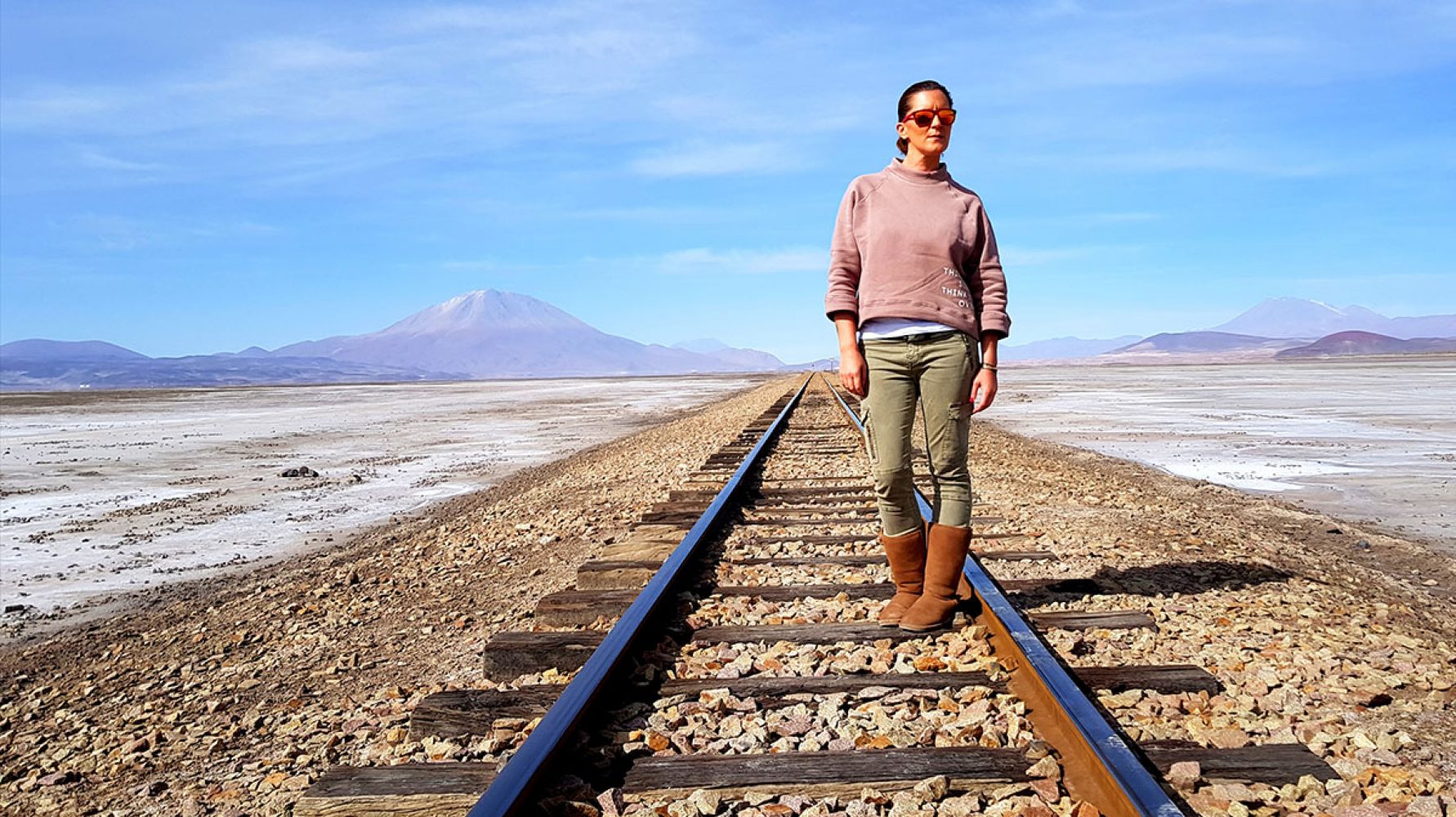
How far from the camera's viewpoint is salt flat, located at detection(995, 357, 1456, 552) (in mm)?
8234

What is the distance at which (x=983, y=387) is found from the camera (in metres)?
3.30

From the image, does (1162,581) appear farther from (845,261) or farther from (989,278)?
(845,261)

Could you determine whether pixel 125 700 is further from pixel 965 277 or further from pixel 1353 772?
pixel 1353 772

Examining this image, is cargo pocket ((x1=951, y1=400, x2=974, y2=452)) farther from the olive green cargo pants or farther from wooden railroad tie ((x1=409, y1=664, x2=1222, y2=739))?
wooden railroad tie ((x1=409, y1=664, x2=1222, y2=739))

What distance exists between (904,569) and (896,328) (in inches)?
35.5

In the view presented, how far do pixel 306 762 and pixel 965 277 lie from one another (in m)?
2.52

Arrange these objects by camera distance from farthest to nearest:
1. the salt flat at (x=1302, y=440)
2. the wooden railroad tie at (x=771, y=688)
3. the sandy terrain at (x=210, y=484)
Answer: the salt flat at (x=1302, y=440)
the sandy terrain at (x=210, y=484)
the wooden railroad tie at (x=771, y=688)

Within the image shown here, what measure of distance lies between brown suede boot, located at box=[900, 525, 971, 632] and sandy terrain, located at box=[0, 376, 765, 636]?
16.1 feet

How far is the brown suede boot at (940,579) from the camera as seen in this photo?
342 cm

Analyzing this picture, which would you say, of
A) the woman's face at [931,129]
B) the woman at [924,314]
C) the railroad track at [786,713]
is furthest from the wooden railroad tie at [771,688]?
the woman's face at [931,129]

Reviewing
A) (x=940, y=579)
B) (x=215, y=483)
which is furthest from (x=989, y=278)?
(x=215, y=483)

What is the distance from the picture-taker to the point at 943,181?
11.0ft

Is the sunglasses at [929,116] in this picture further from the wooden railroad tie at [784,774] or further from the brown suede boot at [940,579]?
the wooden railroad tie at [784,774]

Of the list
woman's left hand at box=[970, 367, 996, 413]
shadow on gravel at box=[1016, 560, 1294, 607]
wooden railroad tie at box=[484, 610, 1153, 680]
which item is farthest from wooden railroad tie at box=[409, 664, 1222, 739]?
shadow on gravel at box=[1016, 560, 1294, 607]
